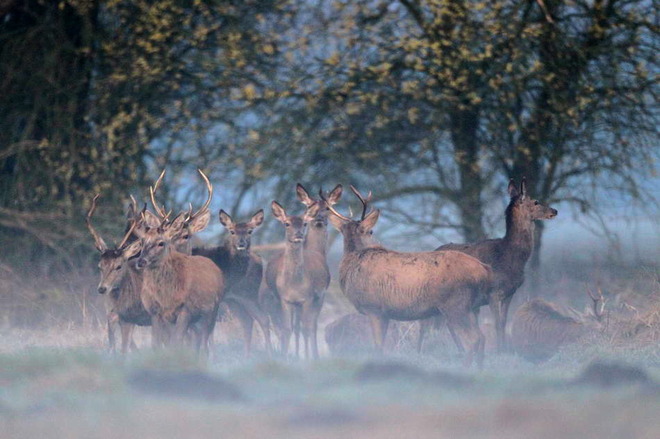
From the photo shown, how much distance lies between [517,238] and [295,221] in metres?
2.23

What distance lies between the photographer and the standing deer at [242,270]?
966 cm

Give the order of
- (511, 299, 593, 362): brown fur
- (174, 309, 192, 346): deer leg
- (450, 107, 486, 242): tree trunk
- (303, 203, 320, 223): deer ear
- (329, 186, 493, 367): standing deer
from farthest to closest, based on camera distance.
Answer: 1. (450, 107, 486, 242): tree trunk
2. (511, 299, 593, 362): brown fur
3. (303, 203, 320, 223): deer ear
4. (329, 186, 493, 367): standing deer
5. (174, 309, 192, 346): deer leg

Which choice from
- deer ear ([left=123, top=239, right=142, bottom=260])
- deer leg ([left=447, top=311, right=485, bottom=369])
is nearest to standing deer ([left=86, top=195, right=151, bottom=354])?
deer ear ([left=123, top=239, right=142, bottom=260])

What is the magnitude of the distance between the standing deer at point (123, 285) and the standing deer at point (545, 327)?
144 inches

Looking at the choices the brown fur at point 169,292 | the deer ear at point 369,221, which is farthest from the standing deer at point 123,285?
the deer ear at point 369,221

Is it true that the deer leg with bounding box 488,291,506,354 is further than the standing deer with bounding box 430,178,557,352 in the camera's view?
No

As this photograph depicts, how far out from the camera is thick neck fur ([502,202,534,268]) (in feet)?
33.2

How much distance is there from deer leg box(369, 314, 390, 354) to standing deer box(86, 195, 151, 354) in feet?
6.55

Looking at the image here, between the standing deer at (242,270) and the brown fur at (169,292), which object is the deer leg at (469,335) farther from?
the brown fur at (169,292)

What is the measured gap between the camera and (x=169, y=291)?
339 inches

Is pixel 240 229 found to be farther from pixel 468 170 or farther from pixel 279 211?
pixel 468 170

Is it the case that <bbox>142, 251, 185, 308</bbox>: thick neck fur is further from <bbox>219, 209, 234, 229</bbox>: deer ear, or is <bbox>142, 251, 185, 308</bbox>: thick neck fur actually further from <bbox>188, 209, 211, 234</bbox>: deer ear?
<bbox>219, 209, 234, 229</bbox>: deer ear

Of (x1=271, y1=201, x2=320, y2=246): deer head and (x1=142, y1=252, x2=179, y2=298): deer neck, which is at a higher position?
(x1=271, y1=201, x2=320, y2=246): deer head

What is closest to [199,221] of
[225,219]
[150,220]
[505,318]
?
[225,219]
